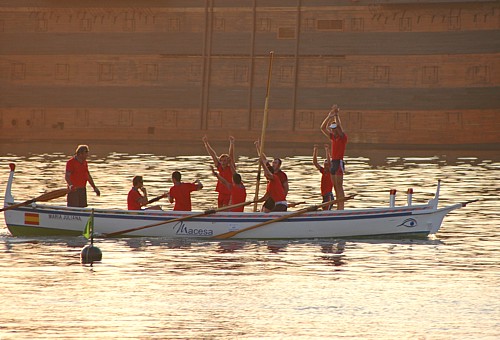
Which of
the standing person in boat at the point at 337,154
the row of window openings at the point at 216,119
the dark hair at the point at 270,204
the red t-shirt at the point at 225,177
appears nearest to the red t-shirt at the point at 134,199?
the red t-shirt at the point at 225,177

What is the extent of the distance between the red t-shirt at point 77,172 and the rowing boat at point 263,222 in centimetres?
80

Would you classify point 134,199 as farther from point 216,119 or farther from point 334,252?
point 216,119

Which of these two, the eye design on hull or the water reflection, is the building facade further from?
the water reflection

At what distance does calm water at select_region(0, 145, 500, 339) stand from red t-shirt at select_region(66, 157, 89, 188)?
142cm

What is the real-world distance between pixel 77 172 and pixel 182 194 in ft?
8.26

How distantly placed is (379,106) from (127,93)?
20733 millimetres

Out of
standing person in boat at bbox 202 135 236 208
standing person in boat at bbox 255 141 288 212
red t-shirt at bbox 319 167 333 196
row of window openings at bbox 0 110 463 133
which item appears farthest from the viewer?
row of window openings at bbox 0 110 463 133

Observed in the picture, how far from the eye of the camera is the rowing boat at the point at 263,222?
3025 cm

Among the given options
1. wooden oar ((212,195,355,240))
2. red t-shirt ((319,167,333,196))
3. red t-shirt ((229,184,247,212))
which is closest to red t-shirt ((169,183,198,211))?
red t-shirt ((229,184,247,212))

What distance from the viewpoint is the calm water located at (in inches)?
751

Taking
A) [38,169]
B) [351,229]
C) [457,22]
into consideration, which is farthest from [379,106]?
[351,229]

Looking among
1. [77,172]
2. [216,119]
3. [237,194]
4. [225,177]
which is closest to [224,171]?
[225,177]

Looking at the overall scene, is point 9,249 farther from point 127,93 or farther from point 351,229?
point 127,93

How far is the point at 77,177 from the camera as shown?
31.4m
